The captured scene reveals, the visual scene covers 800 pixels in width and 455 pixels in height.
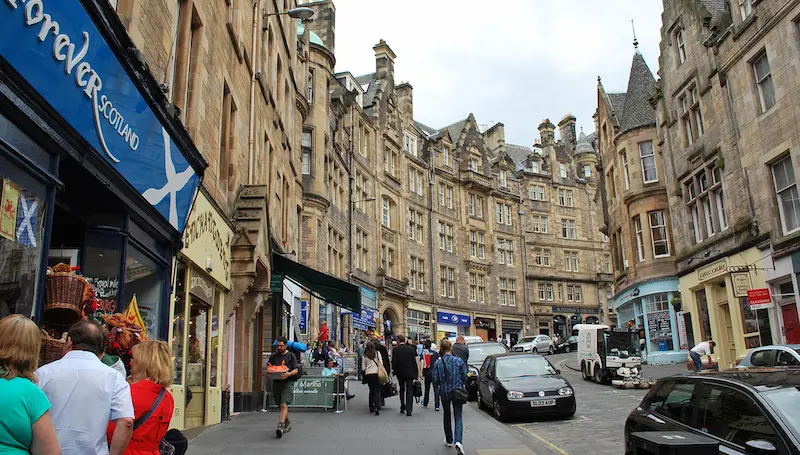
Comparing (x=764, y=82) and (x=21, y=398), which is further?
(x=764, y=82)

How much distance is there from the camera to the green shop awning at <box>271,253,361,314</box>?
52.5ft

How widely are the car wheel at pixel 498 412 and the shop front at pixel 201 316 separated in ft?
19.7

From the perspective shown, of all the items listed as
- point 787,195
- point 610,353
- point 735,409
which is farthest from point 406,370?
point 787,195

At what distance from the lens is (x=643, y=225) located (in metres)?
29.0

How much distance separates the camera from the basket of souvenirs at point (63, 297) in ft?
16.1

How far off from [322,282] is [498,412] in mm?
5730

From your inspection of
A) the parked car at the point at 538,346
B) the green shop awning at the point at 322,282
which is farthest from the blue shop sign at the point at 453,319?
the green shop awning at the point at 322,282

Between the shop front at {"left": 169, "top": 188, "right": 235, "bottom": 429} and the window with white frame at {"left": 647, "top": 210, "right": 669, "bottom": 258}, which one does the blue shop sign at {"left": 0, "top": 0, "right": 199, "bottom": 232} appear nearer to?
the shop front at {"left": 169, "top": 188, "right": 235, "bottom": 429}

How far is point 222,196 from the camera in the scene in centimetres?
1211

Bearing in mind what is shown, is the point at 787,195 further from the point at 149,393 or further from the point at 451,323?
the point at 451,323

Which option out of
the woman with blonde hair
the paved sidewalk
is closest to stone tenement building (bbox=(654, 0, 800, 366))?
the paved sidewalk

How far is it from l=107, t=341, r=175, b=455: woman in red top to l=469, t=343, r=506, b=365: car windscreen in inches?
666

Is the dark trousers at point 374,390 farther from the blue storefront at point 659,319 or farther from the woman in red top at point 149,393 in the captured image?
the blue storefront at point 659,319

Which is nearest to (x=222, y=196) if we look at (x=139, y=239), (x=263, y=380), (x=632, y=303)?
(x=139, y=239)
